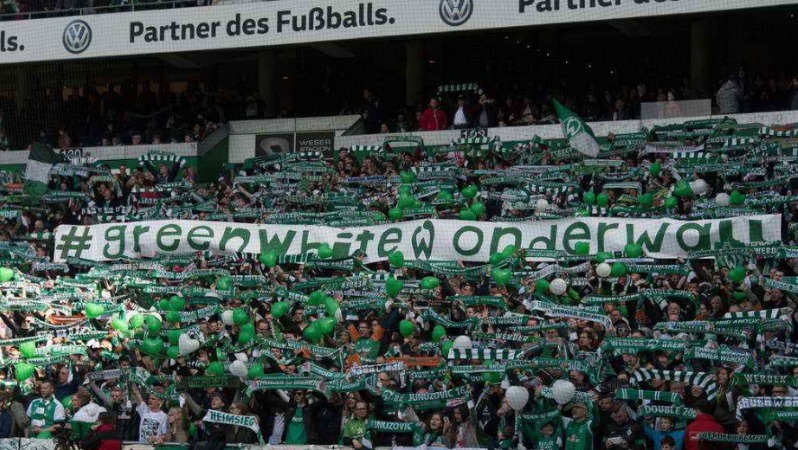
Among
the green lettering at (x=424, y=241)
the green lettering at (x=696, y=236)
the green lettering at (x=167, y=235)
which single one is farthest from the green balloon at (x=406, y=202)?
the green lettering at (x=696, y=236)

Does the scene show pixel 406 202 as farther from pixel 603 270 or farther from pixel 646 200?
pixel 603 270

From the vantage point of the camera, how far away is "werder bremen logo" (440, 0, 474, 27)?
28.6 metres

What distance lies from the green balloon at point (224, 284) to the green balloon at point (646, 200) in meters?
5.58

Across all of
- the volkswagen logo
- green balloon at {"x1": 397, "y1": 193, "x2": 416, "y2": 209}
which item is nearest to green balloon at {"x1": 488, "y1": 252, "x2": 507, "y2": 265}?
green balloon at {"x1": 397, "y1": 193, "x2": 416, "y2": 209}

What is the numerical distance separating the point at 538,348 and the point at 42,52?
644 inches

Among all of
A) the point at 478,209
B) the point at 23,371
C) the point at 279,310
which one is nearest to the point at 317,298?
the point at 279,310

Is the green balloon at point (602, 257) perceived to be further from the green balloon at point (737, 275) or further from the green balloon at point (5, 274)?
the green balloon at point (5, 274)

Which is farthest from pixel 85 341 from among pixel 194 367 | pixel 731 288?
pixel 731 288

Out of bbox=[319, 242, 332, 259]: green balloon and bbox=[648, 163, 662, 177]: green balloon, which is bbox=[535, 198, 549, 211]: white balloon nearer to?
bbox=[648, 163, 662, 177]: green balloon

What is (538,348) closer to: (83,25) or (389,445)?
(389,445)

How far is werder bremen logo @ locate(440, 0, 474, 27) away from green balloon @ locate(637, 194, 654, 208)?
267 inches

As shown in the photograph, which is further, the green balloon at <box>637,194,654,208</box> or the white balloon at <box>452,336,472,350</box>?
the green balloon at <box>637,194,654,208</box>

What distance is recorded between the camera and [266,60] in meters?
33.0

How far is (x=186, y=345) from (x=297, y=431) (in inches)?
94.1
